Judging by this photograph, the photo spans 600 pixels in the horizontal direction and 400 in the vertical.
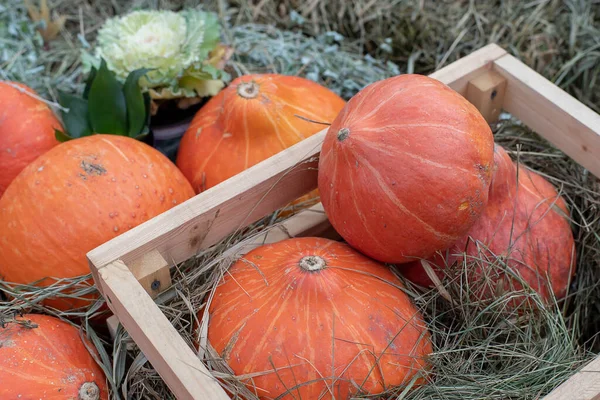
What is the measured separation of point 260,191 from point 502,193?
1.88 feet

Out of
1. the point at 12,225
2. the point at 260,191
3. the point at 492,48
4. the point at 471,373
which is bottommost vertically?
the point at 471,373

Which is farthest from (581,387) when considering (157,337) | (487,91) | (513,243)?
(487,91)

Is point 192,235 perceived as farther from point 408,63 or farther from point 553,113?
point 408,63

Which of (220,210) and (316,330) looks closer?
(316,330)

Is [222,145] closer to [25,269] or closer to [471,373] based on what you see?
[25,269]

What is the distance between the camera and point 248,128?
1854 mm

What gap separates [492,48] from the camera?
6.27 feet

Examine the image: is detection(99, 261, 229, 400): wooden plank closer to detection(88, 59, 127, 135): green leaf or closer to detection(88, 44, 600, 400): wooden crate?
detection(88, 44, 600, 400): wooden crate

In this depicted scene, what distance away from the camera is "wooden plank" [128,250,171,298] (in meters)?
1.42

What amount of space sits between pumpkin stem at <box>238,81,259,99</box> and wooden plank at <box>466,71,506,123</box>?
1.93ft

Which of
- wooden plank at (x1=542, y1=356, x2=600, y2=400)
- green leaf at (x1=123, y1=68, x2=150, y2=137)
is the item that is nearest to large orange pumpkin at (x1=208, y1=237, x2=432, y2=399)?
wooden plank at (x1=542, y1=356, x2=600, y2=400)

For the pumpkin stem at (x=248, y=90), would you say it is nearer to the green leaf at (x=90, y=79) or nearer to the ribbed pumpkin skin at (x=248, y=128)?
the ribbed pumpkin skin at (x=248, y=128)

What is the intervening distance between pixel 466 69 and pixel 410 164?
64 cm

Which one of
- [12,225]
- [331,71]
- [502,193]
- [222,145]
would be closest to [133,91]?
[222,145]
